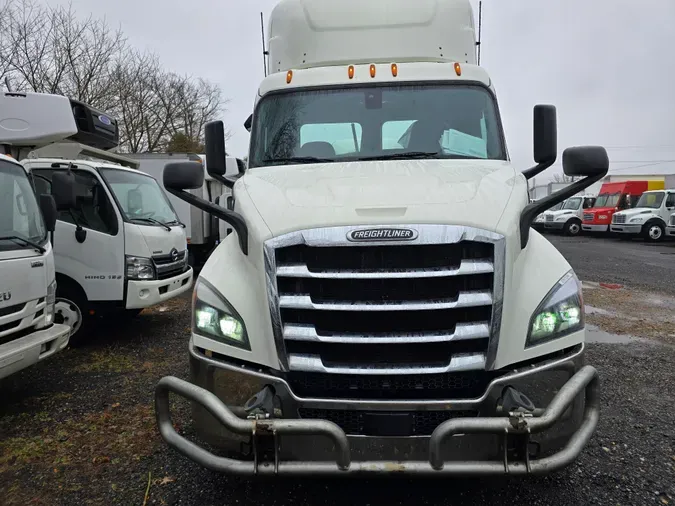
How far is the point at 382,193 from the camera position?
2814 mm

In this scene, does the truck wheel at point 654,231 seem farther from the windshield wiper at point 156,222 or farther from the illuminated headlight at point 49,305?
the illuminated headlight at point 49,305

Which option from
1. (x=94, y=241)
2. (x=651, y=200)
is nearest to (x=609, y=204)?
(x=651, y=200)

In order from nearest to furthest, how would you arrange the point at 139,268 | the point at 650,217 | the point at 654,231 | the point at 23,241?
1. the point at 23,241
2. the point at 139,268
3. the point at 650,217
4. the point at 654,231

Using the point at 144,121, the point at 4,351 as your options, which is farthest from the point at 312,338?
the point at 144,121

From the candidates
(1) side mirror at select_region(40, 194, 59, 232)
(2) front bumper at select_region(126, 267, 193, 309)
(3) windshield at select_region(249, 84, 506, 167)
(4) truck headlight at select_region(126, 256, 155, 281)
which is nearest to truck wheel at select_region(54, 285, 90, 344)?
(2) front bumper at select_region(126, 267, 193, 309)

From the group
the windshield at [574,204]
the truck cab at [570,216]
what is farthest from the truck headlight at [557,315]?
the windshield at [574,204]

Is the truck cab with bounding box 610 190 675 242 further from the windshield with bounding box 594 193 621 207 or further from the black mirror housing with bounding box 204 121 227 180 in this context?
the black mirror housing with bounding box 204 121 227 180

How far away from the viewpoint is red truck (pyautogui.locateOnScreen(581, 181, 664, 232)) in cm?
2433

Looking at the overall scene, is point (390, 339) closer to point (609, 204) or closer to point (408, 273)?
point (408, 273)

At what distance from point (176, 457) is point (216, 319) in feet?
5.00

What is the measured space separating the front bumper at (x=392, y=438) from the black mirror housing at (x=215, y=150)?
1.68 m

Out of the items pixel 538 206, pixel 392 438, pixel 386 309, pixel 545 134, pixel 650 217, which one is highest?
pixel 545 134

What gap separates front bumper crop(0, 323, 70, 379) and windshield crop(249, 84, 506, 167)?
2.51m

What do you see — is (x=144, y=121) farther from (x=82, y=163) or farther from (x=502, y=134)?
(x=502, y=134)
